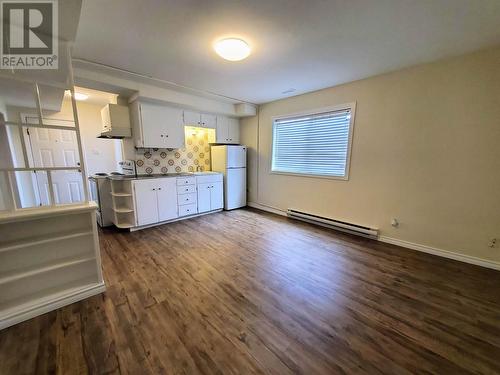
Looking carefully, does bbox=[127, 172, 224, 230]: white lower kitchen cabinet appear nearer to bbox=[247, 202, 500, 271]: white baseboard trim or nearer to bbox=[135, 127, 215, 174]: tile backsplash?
bbox=[135, 127, 215, 174]: tile backsplash

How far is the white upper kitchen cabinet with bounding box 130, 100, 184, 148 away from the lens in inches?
142

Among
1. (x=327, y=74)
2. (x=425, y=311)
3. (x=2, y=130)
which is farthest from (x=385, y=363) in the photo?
(x=2, y=130)

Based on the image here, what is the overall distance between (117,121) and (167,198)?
1598 millimetres

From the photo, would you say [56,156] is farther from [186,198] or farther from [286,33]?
[286,33]

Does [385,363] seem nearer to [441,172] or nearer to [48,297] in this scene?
[441,172]

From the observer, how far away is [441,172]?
2590 millimetres

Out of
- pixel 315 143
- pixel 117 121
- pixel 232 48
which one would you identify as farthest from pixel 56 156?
pixel 315 143

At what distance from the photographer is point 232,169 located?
4824mm

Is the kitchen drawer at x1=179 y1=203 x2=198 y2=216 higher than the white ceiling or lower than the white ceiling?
lower

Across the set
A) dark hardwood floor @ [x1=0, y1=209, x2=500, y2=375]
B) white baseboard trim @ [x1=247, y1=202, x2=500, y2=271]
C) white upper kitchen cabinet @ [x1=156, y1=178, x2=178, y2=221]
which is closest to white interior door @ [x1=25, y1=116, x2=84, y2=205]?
white upper kitchen cabinet @ [x1=156, y1=178, x2=178, y2=221]

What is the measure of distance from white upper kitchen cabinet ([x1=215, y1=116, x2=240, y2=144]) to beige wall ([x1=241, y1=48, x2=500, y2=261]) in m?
2.12

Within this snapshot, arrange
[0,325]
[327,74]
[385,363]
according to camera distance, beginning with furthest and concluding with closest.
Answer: [327,74] < [0,325] < [385,363]

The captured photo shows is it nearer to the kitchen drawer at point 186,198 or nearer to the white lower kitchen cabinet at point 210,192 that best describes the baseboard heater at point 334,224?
the white lower kitchen cabinet at point 210,192

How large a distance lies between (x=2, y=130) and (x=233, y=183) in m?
4.18
